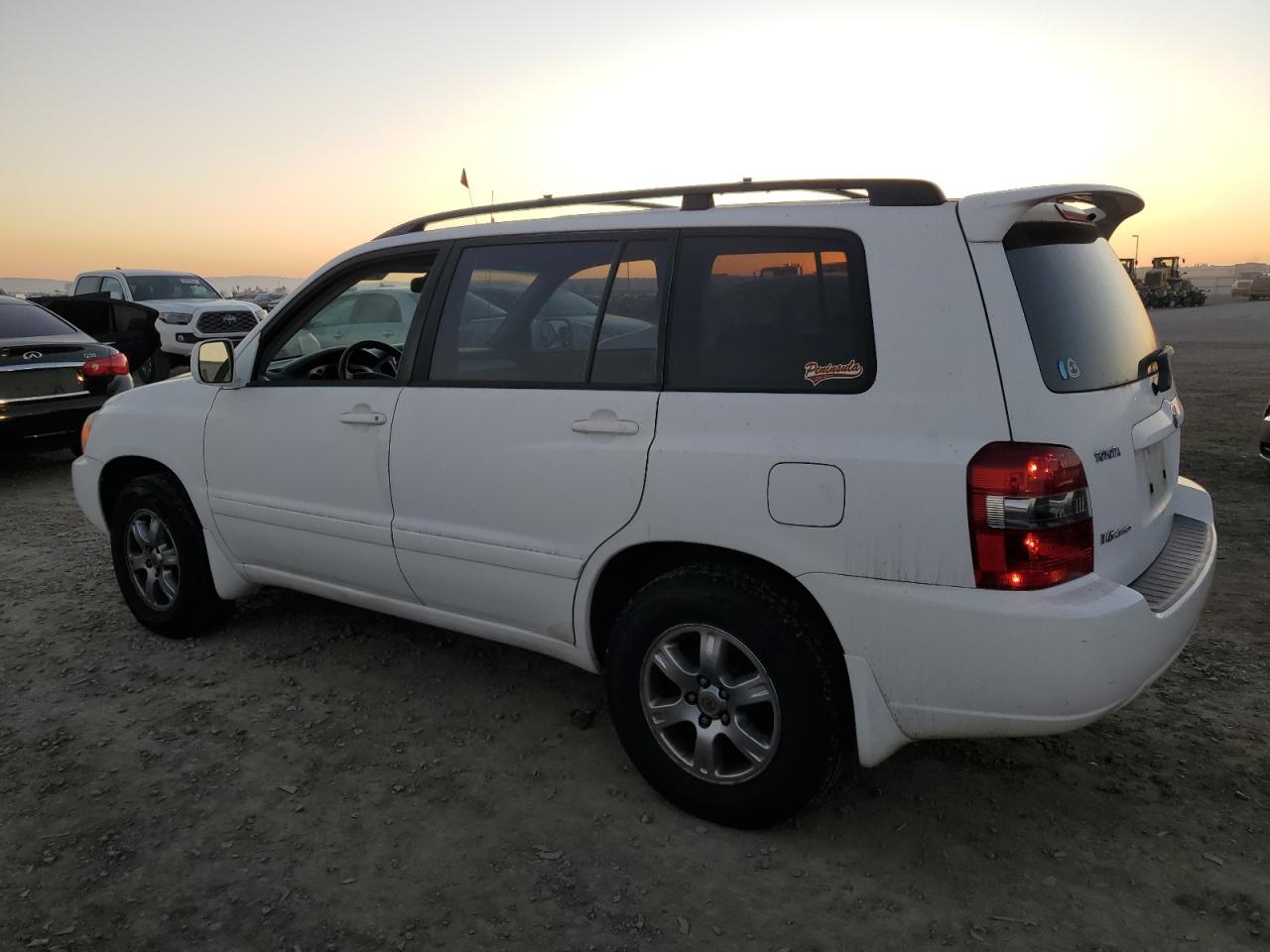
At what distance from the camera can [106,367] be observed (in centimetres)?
860

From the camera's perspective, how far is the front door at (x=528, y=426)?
2.95 meters

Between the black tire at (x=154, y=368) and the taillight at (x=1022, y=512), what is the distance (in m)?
12.3

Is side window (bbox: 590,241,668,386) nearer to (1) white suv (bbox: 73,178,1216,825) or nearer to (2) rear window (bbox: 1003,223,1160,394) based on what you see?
(1) white suv (bbox: 73,178,1216,825)

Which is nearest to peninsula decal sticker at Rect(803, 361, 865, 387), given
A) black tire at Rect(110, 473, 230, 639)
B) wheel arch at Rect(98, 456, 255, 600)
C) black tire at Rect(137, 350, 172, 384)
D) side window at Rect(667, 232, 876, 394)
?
side window at Rect(667, 232, 876, 394)

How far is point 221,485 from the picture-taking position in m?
4.11

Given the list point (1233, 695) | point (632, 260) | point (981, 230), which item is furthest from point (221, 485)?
point (1233, 695)

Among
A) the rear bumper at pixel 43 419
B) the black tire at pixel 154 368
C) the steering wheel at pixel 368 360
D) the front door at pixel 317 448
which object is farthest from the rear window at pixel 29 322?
the steering wheel at pixel 368 360

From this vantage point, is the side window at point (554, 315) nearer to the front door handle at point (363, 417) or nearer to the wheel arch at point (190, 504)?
the front door handle at point (363, 417)

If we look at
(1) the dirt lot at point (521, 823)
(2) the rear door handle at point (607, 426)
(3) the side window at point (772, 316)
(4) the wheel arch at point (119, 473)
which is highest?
(3) the side window at point (772, 316)

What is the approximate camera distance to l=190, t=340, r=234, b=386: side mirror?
3.95m

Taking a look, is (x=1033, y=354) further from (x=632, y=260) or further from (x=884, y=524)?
(x=632, y=260)

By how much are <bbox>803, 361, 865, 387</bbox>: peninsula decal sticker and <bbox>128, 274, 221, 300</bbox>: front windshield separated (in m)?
16.1

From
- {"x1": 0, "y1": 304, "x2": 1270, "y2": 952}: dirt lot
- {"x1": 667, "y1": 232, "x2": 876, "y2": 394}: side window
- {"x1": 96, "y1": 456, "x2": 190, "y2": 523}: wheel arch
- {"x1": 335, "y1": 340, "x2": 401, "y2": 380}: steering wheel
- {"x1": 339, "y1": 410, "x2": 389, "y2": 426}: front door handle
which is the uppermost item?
{"x1": 667, "y1": 232, "x2": 876, "y2": 394}: side window

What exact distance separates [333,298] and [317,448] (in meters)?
0.62
